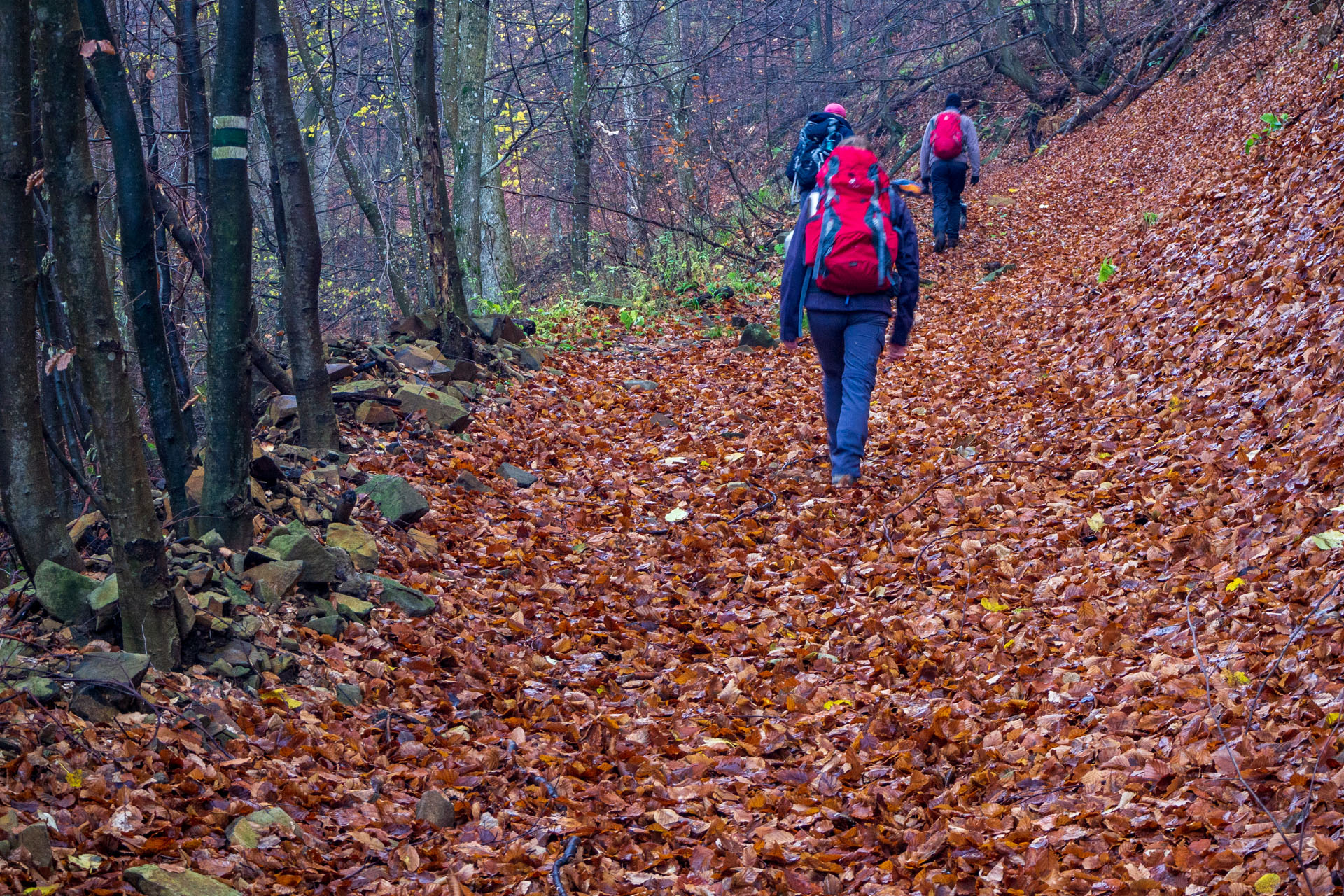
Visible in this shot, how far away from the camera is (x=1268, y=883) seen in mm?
2439

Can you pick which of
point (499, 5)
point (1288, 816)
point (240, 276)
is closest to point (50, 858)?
point (240, 276)

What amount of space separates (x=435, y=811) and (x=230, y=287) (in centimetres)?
274

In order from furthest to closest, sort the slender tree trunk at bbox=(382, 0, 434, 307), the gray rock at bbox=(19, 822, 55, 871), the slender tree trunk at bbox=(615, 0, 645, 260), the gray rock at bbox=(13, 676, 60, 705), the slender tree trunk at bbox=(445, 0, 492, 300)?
1. the slender tree trunk at bbox=(615, 0, 645, 260)
2. the slender tree trunk at bbox=(445, 0, 492, 300)
3. the slender tree trunk at bbox=(382, 0, 434, 307)
4. the gray rock at bbox=(13, 676, 60, 705)
5. the gray rock at bbox=(19, 822, 55, 871)

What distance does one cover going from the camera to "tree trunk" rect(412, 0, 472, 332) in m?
8.98

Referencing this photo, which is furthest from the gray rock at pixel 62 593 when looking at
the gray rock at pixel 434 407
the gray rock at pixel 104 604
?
the gray rock at pixel 434 407

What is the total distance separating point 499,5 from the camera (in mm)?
20391

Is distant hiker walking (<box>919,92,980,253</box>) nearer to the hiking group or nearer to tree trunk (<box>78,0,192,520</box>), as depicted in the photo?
the hiking group

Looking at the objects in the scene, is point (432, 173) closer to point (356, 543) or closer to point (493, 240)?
point (356, 543)

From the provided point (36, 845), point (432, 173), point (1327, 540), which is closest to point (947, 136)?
point (432, 173)

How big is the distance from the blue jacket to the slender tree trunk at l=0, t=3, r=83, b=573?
4.07m

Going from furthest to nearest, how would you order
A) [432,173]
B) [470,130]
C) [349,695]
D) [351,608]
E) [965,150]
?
[965,150] < [470,130] < [432,173] < [351,608] < [349,695]

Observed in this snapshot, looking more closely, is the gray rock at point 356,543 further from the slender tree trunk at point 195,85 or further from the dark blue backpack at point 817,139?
the dark blue backpack at point 817,139

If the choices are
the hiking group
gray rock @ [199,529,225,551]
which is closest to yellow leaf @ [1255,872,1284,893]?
the hiking group

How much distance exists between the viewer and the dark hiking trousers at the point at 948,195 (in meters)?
13.5
